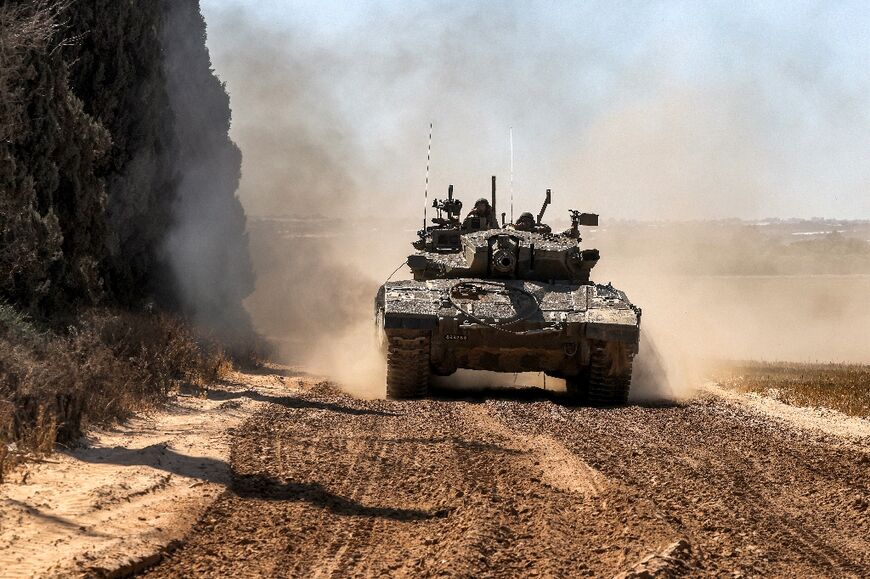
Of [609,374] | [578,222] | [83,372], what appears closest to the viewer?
[83,372]

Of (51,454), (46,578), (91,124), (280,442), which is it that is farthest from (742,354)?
(46,578)

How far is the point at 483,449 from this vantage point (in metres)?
9.15

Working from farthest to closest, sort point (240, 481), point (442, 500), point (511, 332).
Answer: point (511, 332) → point (240, 481) → point (442, 500)

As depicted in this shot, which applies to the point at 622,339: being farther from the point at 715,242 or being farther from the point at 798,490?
the point at 715,242

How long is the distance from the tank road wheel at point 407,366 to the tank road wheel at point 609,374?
2196 mm

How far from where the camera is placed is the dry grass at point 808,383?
14977mm

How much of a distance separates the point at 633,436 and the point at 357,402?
13.5 ft

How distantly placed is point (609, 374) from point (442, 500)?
23.6 feet

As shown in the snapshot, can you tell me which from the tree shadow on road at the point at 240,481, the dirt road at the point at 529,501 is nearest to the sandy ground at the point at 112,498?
the tree shadow on road at the point at 240,481

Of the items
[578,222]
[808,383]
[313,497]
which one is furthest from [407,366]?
[808,383]

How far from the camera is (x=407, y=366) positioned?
14.0 metres

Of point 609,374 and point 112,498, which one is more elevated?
point 112,498

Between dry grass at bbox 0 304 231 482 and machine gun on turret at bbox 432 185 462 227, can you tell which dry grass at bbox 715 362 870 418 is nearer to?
machine gun on turret at bbox 432 185 462 227

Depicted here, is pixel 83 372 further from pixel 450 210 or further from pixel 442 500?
pixel 450 210
